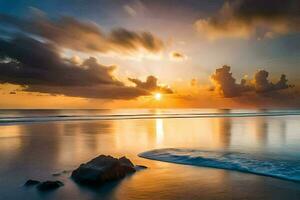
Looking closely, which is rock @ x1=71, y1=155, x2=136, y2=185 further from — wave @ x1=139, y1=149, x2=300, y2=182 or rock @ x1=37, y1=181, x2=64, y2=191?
wave @ x1=139, y1=149, x2=300, y2=182

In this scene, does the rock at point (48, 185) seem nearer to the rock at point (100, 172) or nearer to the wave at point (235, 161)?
the rock at point (100, 172)

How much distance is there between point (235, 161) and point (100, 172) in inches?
312

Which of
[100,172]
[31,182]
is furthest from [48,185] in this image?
[100,172]

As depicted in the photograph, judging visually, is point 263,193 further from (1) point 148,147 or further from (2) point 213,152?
(1) point 148,147

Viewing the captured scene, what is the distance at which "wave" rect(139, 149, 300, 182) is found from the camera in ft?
47.1

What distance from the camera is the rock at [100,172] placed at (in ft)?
41.7

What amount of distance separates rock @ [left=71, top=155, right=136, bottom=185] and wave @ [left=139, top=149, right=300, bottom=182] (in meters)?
4.75

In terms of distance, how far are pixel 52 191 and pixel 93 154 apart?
852 cm

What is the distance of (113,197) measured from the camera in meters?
10.7

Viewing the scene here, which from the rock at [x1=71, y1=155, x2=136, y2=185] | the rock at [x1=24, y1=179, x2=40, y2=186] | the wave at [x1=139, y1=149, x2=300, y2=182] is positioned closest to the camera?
the rock at [x1=24, y1=179, x2=40, y2=186]

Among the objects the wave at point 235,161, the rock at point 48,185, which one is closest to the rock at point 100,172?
the rock at point 48,185

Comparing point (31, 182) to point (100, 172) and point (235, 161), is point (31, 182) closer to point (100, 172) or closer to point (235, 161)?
point (100, 172)

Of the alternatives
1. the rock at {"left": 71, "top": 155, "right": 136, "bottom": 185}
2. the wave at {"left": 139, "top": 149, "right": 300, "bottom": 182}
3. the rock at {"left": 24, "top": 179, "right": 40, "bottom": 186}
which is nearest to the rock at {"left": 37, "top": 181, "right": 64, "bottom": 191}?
the rock at {"left": 24, "top": 179, "right": 40, "bottom": 186}

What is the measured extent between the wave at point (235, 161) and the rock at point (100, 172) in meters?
4.75
